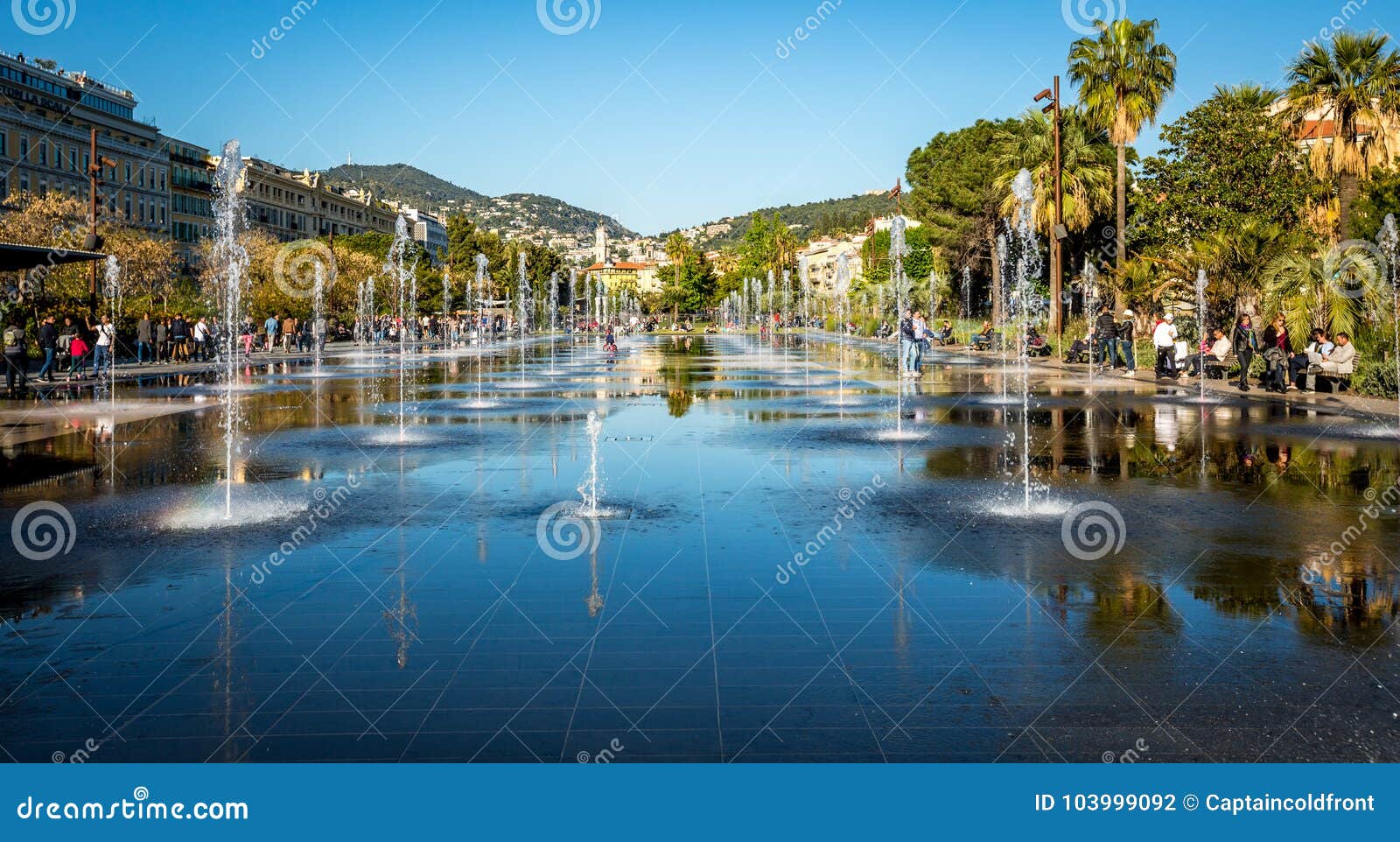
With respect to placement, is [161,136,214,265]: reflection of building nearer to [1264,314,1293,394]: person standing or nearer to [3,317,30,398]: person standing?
[3,317,30,398]: person standing

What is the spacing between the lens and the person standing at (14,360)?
2450 cm

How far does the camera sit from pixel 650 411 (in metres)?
21.1

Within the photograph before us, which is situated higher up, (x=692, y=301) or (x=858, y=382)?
(x=692, y=301)

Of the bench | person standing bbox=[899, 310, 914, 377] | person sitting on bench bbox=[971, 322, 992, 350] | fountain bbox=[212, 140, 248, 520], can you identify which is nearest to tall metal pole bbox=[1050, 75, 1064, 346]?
person sitting on bench bbox=[971, 322, 992, 350]

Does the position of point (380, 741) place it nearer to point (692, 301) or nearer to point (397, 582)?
point (397, 582)

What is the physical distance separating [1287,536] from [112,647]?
26.8 feet

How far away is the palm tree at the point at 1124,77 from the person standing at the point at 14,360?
1297 inches

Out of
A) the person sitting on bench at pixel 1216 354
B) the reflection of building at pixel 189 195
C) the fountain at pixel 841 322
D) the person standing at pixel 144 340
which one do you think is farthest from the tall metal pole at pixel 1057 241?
the reflection of building at pixel 189 195

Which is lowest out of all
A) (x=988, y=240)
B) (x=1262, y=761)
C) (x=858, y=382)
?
(x=1262, y=761)

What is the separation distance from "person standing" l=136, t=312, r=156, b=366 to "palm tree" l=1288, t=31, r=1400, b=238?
35.3m

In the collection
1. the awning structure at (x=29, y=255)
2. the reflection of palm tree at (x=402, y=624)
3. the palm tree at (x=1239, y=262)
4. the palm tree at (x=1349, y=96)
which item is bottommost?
the reflection of palm tree at (x=402, y=624)

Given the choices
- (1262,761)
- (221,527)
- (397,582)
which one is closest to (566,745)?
(1262,761)

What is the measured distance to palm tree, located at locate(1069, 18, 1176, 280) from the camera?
41188mm

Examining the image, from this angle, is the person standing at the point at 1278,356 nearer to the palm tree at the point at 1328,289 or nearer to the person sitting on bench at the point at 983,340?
the palm tree at the point at 1328,289
